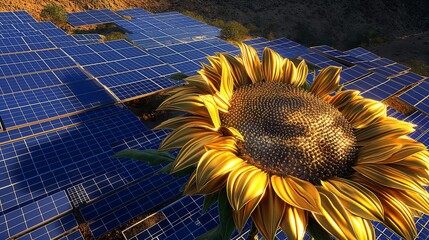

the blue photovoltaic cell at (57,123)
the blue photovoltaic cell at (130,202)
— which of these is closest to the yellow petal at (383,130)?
the blue photovoltaic cell at (130,202)

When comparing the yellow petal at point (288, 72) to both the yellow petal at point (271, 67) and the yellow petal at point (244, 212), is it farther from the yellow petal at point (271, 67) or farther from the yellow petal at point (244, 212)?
the yellow petal at point (244, 212)

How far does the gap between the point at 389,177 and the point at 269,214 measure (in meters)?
0.81

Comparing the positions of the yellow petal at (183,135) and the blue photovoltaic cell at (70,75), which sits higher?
the yellow petal at (183,135)

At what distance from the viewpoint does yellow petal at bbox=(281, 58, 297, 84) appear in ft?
9.52

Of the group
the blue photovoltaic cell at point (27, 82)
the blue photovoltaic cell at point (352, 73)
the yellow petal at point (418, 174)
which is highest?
the yellow petal at point (418, 174)

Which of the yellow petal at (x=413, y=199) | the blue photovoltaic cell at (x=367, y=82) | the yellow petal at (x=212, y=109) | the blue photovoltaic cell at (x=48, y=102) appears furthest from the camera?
the blue photovoltaic cell at (x=367, y=82)

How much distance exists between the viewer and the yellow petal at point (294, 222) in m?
1.70

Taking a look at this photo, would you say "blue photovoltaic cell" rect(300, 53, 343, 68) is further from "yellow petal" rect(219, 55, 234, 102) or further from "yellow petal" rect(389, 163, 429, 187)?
"yellow petal" rect(389, 163, 429, 187)

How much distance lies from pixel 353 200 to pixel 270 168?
1.68 feet

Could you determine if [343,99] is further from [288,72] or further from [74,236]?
[74,236]

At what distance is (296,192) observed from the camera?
1888mm

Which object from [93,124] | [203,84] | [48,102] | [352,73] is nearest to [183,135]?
[203,84]

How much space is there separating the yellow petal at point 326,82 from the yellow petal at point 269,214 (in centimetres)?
129

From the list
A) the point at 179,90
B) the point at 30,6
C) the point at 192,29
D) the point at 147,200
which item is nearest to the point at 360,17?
the point at 192,29
